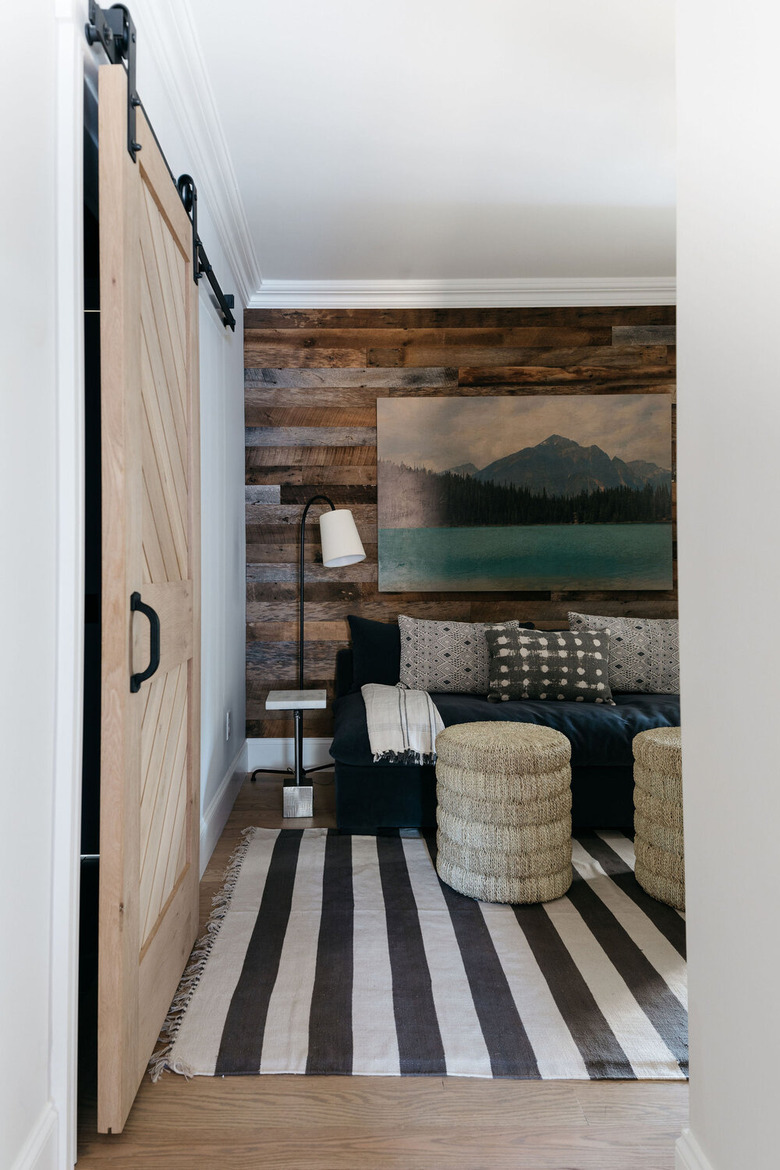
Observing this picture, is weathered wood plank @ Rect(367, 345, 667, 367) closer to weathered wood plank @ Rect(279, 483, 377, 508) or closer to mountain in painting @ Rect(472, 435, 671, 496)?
mountain in painting @ Rect(472, 435, 671, 496)

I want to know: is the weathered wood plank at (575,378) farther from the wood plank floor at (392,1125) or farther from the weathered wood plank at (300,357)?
the wood plank floor at (392,1125)

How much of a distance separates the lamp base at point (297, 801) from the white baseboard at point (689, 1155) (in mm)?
2355

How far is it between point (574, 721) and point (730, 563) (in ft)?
7.43

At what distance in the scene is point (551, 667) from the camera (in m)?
3.71

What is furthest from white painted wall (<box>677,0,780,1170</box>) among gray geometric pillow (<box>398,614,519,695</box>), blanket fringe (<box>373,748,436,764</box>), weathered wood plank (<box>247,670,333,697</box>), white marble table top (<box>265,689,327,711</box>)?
weathered wood plank (<box>247,670,333,697</box>)

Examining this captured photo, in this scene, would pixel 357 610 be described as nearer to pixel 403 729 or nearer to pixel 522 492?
pixel 522 492

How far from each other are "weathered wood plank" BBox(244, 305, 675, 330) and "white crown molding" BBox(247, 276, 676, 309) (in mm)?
29

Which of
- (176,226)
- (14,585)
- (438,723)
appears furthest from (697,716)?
(438,723)

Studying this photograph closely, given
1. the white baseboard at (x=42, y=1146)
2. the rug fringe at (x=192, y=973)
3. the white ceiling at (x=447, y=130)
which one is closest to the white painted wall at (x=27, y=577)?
the white baseboard at (x=42, y=1146)

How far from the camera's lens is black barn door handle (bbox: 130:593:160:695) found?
4.96 feet

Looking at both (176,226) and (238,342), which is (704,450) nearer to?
(176,226)

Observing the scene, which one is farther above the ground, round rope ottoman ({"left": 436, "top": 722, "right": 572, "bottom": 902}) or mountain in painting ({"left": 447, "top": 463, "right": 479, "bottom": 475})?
mountain in painting ({"left": 447, "top": 463, "right": 479, "bottom": 475})

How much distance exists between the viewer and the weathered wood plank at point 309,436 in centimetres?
434

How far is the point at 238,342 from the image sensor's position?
4.11m
